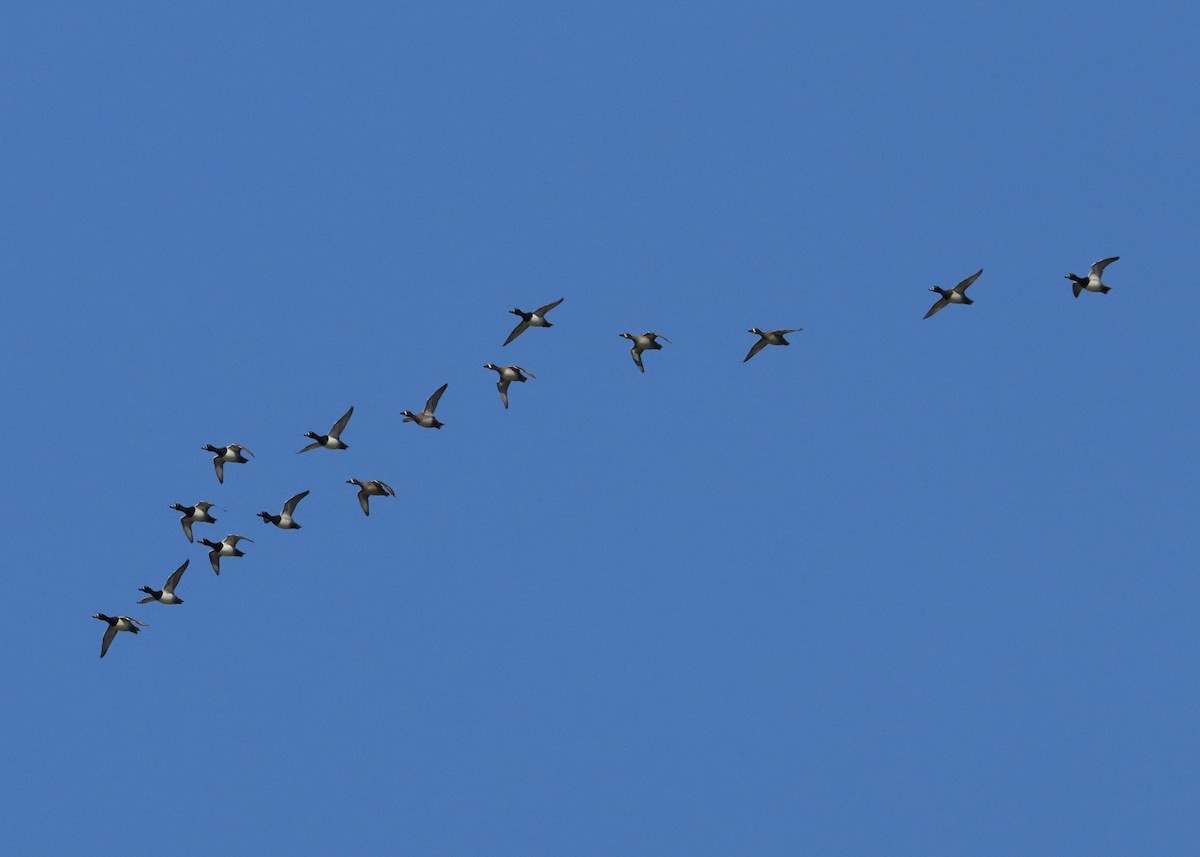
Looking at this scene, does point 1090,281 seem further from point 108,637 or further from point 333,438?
point 108,637

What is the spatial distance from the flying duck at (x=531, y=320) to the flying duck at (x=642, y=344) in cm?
401

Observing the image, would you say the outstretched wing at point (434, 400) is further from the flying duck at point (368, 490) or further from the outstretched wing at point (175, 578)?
the outstretched wing at point (175, 578)

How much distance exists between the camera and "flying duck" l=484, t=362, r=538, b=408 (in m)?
59.3

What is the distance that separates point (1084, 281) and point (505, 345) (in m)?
28.6

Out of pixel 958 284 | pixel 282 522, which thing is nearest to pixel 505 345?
pixel 282 522

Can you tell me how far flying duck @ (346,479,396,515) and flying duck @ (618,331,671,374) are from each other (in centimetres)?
1341

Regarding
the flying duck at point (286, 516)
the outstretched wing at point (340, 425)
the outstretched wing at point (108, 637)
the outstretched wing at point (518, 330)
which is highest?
the outstretched wing at point (518, 330)

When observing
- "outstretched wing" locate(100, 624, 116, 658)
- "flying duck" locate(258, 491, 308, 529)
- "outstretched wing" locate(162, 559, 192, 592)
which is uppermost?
"flying duck" locate(258, 491, 308, 529)

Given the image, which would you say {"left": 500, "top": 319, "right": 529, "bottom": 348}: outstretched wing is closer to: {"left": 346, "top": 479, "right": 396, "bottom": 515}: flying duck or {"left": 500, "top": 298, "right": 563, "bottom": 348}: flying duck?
{"left": 500, "top": 298, "right": 563, "bottom": 348}: flying duck

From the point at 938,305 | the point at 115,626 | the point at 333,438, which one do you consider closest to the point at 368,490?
the point at 333,438

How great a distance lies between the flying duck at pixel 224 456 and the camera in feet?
187

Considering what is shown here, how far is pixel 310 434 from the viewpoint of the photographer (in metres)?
57.0

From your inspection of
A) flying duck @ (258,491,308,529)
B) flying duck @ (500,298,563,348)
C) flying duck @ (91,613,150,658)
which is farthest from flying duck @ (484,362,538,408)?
flying duck @ (91,613,150,658)

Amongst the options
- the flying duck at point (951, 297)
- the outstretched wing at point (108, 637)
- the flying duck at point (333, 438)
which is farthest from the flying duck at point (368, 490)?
the flying duck at point (951, 297)
